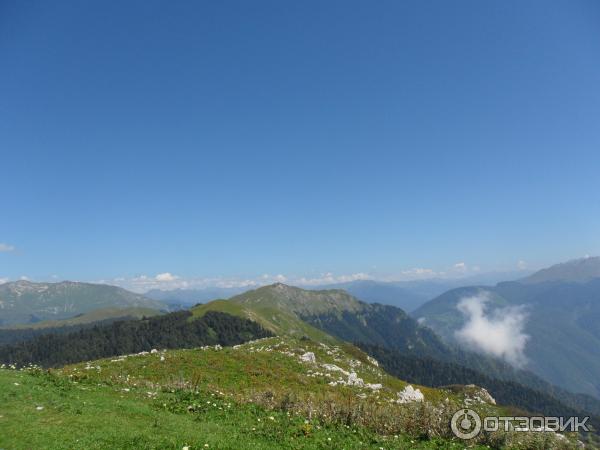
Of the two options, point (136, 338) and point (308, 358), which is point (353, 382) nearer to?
point (308, 358)

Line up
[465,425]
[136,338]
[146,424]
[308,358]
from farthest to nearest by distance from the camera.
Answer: [136,338] → [308,358] → [465,425] → [146,424]

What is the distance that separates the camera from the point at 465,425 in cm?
2169

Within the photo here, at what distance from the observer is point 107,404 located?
21641mm

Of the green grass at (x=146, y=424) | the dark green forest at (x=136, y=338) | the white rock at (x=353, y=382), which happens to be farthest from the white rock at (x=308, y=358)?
the dark green forest at (x=136, y=338)

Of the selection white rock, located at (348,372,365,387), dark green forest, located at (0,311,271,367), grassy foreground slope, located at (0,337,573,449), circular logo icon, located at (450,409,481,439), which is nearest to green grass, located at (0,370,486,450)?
grassy foreground slope, located at (0,337,573,449)

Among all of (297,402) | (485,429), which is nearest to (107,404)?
(297,402)

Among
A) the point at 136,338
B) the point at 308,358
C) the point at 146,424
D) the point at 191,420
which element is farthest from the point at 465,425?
the point at 136,338

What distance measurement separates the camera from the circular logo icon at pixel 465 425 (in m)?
→ 21.2

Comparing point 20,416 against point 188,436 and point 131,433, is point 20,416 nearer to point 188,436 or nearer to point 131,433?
point 131,433

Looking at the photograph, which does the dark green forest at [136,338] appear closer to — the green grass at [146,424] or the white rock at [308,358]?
the white rock at [308,358]

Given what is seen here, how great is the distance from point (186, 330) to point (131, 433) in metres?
167

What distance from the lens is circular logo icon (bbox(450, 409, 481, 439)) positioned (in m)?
21.2

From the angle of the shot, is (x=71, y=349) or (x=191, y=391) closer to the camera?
(x=191, y=391)

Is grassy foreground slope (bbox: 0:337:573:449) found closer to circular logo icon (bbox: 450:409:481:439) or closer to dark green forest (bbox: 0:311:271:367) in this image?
circular logo icon (bbox: 450:409:481:439)
